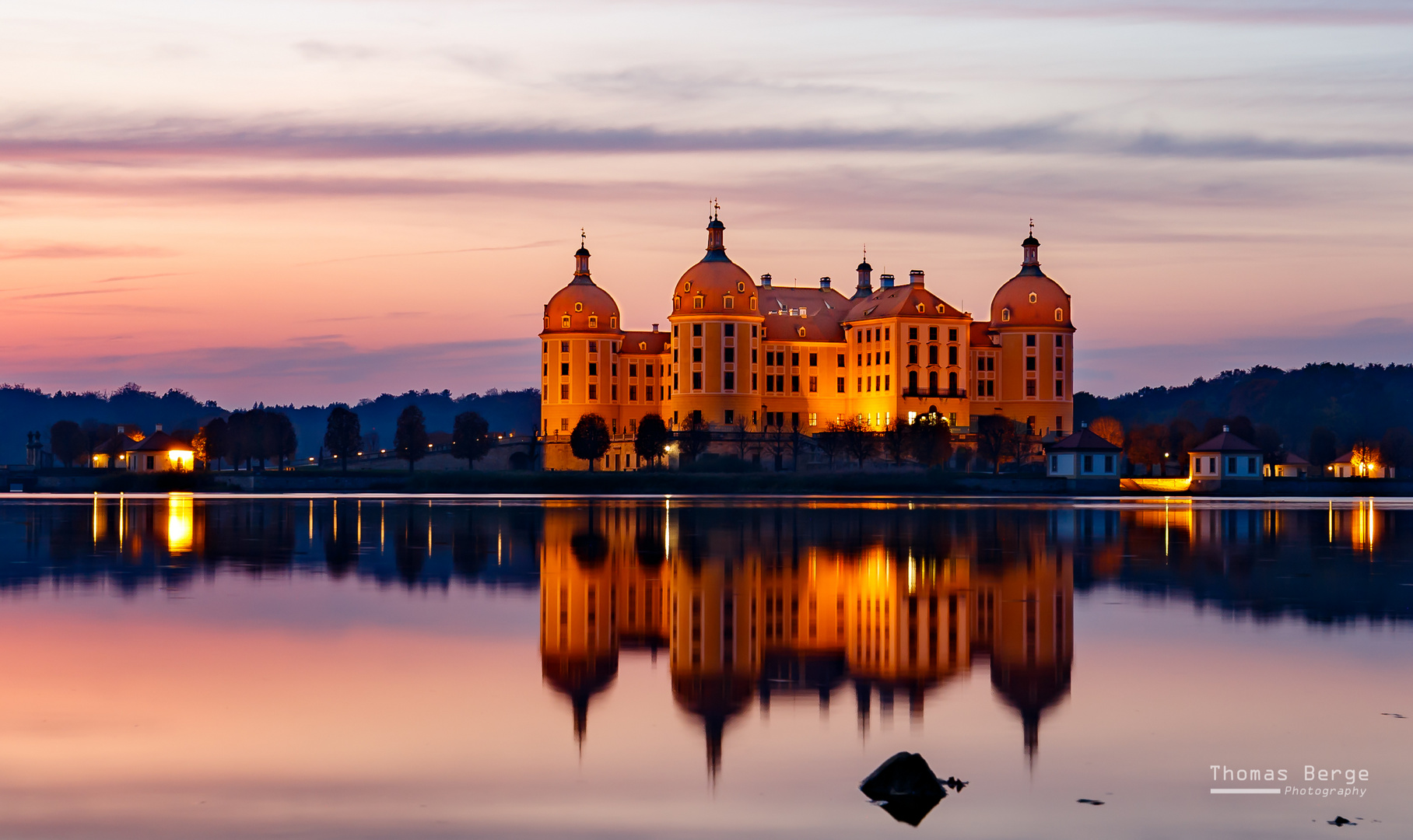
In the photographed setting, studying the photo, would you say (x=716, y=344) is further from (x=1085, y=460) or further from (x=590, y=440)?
(x=1085, y=460)

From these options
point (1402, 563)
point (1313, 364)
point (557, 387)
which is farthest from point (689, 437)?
point (1313, 364)

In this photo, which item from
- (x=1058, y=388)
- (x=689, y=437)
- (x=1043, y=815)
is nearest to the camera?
(x=1043, y=815)

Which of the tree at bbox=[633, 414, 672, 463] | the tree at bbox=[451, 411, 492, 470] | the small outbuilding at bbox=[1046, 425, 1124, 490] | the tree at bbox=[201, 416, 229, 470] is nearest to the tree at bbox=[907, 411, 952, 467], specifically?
the small outbuilding at bbox=[1046, 425, 1124, 490]

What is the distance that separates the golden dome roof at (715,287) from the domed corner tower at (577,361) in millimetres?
6144

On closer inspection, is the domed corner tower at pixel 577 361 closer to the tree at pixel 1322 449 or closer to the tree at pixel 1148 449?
the tree at pixel 1148 449

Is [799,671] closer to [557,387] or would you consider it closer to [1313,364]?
[557,387]

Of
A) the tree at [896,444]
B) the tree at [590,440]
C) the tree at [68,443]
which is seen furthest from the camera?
the tree at [68,443]

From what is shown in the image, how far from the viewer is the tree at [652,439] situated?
105375mm

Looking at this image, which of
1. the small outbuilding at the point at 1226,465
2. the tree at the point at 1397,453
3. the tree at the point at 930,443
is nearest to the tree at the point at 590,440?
the tree at the point at 930,443

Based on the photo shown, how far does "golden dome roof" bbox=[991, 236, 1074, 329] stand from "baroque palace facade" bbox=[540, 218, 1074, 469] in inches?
3.4

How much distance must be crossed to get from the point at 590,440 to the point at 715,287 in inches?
528

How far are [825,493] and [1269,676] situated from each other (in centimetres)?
6979

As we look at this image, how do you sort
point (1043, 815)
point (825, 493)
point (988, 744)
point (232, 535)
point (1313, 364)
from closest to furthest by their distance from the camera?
point (1043, 815) < point (988, 744) < point (232, 535) < point (825, 493) < point (1313, 364)

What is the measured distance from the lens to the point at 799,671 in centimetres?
1839
